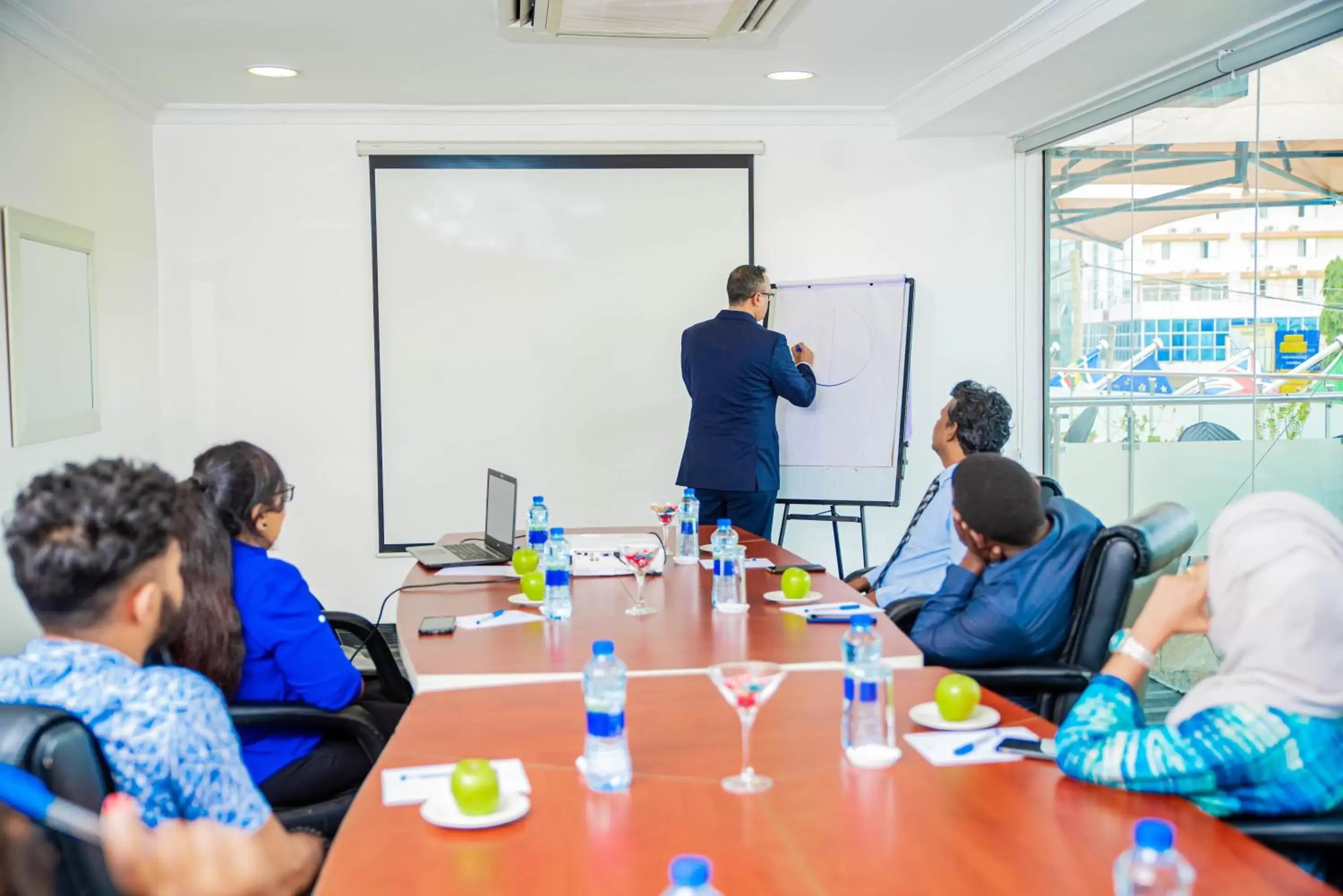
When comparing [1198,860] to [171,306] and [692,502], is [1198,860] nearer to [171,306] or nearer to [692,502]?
[692,502]

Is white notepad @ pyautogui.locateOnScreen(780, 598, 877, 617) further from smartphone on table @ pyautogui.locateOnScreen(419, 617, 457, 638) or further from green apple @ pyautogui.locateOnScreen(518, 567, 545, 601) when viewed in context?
smartphone on table @ pyautogui.locateOnScreen(419, 617, 457, 638)

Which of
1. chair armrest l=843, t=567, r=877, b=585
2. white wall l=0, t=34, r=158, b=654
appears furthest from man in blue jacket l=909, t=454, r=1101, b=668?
white wall l=0, t=34, r=158, b=654

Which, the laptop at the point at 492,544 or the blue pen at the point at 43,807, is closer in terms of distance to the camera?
the blue pen at the point at 43,807

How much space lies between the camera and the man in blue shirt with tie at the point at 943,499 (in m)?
3.42

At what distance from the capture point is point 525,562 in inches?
135

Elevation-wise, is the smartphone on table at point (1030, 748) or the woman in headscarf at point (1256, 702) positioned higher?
the woman in headscarf at point (1256, 702)

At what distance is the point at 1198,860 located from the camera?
1412 millimetres

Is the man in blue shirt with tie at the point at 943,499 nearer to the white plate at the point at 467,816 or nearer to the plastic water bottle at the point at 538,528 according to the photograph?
the plastic water bottle at the point at 538,528

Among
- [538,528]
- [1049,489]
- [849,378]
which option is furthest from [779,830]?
[849,378]

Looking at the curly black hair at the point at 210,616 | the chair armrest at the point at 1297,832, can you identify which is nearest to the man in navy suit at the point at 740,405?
the curly black hair at the point at 210,616

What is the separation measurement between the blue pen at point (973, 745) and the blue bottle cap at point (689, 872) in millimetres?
742

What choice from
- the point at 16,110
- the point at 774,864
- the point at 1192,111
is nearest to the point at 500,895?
the point at 774,864

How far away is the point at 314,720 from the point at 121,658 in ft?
3.35

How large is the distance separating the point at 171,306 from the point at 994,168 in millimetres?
4249
